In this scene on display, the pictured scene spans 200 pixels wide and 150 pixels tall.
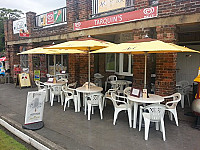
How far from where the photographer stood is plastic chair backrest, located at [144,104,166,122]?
3639mm

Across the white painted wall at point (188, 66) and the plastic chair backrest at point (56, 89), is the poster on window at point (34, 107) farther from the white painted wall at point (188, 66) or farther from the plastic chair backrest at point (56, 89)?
the white painted wall at point (188, 66)

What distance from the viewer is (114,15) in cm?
623

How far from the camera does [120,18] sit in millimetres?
6059

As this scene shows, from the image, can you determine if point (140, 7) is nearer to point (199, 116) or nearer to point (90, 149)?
point (199, 116)

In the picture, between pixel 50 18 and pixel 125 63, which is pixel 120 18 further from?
pixel 50 18

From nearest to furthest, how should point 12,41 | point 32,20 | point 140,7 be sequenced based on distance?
point 140,7, point 32,20, point 12,41

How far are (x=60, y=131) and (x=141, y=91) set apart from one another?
2.33 metres

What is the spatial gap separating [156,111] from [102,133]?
4.61 feet

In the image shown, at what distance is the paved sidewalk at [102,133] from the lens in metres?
3.45

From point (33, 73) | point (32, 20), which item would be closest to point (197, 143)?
point (33, 73)

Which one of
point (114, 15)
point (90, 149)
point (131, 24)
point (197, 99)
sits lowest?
point (90, 149)

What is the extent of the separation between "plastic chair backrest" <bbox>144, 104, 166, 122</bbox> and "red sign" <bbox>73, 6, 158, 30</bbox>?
3073 millimetres

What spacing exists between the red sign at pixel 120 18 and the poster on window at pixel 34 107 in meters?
3.83

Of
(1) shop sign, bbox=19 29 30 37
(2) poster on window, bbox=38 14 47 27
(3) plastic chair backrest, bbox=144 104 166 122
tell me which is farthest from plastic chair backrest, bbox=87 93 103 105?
(1) shop sign, bbox=19 29 30 37
